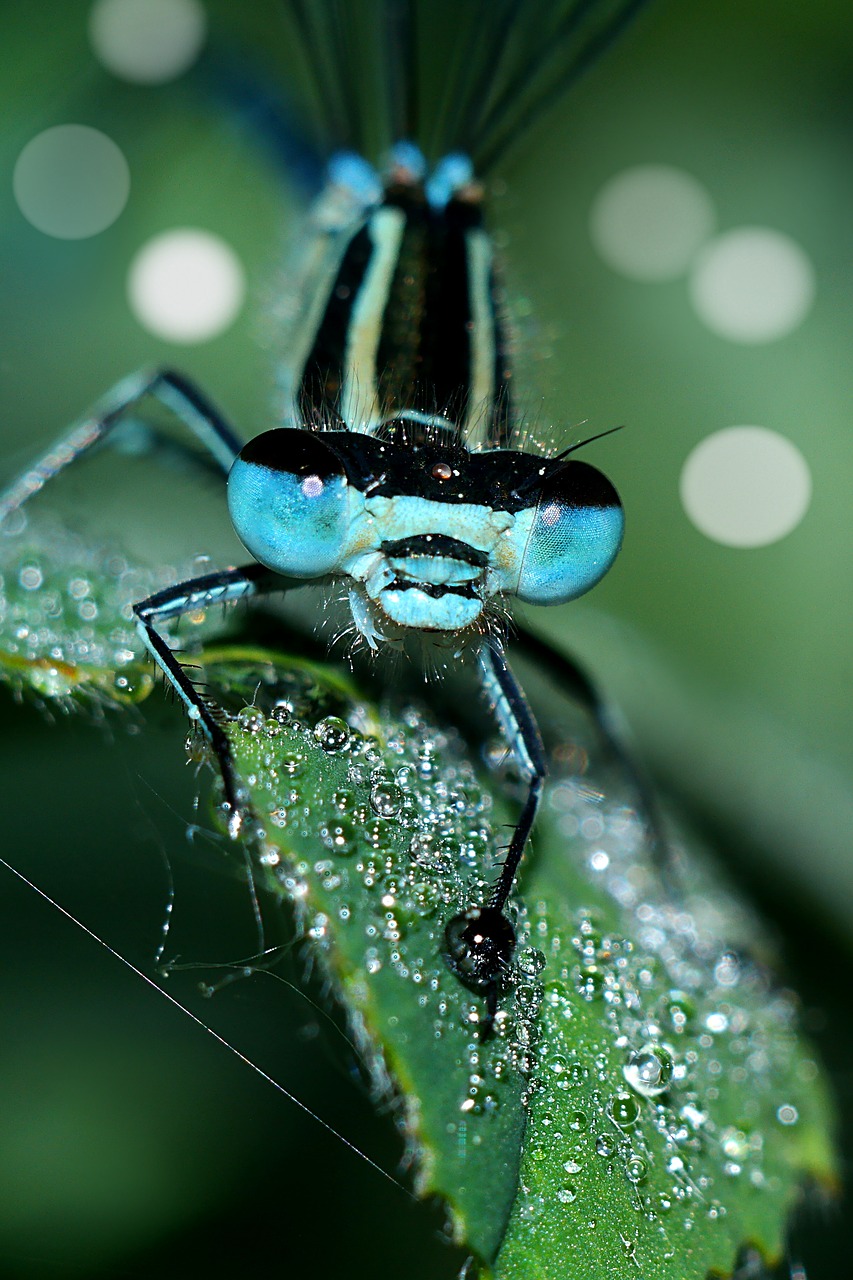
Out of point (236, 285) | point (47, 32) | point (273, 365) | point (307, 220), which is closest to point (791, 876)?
point (273, 365)

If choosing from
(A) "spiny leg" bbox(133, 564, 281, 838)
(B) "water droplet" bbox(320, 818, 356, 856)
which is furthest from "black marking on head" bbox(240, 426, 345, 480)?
(B) "water droplet" bbox(320, 818, 356, 856)

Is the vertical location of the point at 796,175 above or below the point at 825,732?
above

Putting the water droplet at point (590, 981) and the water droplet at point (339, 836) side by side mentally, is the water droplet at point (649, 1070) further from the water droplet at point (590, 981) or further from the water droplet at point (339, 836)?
the water droplet at point (339, 836)

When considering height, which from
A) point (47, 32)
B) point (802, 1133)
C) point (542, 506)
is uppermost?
point (47, 32)

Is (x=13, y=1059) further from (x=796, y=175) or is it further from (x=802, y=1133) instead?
(x=796, y=175)

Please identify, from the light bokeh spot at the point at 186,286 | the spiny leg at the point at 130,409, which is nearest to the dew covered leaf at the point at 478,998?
the spiny leg at the point at 130,409

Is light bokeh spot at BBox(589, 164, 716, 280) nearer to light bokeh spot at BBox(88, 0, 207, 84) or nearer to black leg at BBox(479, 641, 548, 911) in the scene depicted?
light bokeh spot at BBox(88, 0, 207, 84)
